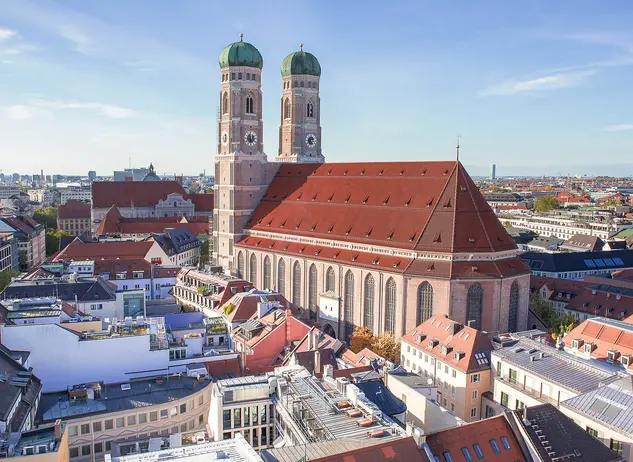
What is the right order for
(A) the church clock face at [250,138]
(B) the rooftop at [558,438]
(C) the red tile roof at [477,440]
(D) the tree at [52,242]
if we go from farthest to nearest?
1. (D) the tree at [52,242]
2. (A) the church clock face at [250,138]
3. (B) the rooftop at [558,438]
4. (C) the red tile roof at [477,440]

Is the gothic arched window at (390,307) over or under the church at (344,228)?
under

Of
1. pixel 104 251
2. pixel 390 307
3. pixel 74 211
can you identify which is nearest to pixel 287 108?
A: pixel 104 251

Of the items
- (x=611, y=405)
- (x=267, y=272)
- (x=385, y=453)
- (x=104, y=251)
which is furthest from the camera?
(x=104, y=251)

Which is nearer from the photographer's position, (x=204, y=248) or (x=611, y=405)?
(x=611, y=405)

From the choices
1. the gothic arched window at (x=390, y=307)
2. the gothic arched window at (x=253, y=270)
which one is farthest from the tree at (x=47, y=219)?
the gothic arched window at (x=390, y=307)

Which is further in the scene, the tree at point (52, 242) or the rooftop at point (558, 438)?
the tree at point (52, 242)

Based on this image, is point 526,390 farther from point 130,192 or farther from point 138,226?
point 130,192

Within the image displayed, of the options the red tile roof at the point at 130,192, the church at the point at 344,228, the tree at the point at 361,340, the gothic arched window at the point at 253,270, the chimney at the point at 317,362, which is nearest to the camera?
the chimney at the point at 317,362

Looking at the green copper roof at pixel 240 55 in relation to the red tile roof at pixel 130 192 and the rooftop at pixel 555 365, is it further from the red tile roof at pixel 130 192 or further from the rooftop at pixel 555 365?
the red tile roof at pixel 130 192
